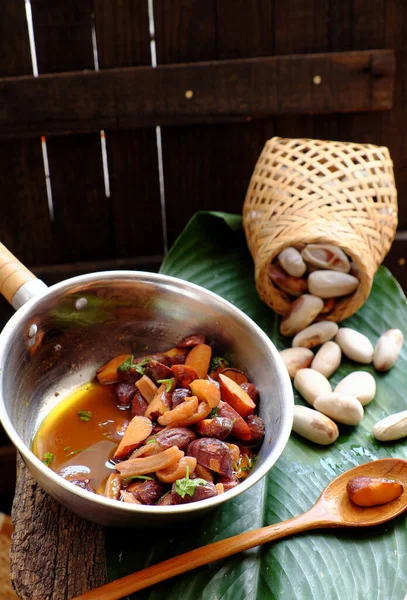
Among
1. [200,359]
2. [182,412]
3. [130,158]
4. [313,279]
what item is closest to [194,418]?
[182,412]

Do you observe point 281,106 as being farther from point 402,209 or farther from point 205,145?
point 402,209

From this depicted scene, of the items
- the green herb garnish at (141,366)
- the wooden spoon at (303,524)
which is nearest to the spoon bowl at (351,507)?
the wooden spoon at (303,524)

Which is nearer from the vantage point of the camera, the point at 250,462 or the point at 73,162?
the point at 250,462

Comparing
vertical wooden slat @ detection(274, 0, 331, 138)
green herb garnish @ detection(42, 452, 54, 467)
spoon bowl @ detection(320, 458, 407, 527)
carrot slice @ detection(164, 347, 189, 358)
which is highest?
vertical wooden slat @ detection(274, 0, 331, 138)

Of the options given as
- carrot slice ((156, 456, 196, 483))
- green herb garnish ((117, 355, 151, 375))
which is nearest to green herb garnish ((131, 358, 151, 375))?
green herb garnish ((117, 355, 151, 375))

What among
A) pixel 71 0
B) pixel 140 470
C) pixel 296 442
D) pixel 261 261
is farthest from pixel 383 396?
pixel 71 0

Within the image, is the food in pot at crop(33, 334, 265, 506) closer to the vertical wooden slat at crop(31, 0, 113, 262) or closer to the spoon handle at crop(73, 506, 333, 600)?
the spoon handle at crop(73, 506, 333, 600)

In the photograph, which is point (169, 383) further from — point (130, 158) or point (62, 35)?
point (62, 35)

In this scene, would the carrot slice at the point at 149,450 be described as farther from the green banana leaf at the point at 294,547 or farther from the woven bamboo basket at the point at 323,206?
the woven bamboo basket at the point at 323,206
